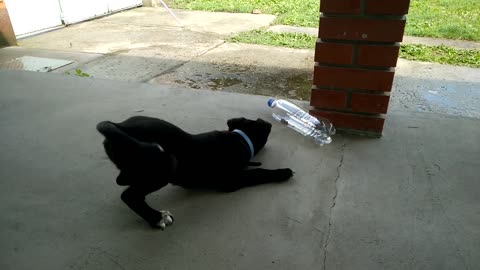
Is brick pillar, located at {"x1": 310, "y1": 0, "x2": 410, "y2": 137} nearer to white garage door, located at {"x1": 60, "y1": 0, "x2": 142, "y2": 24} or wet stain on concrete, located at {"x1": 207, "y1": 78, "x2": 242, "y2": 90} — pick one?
wet stain on concrete, located at {"x1": 207, "y1": 78, "x2": 242, "y2": 90}

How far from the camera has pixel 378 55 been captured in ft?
7.26

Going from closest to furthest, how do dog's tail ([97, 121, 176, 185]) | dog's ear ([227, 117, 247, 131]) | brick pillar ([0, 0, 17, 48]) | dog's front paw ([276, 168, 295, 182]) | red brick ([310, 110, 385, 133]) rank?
dog's tail ([97, 121, 176, 185])
dog's front paw ([276, 168, 295, 182])
dog's ear ([227, 117, 247, 131])
red brick ([310, 110, 385, 133])
brick pillar ([0, 0, 17, 48])

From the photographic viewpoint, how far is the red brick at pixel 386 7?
2053 mm

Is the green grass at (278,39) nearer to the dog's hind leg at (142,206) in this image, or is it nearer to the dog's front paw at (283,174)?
the dog's front paw at (283,174)

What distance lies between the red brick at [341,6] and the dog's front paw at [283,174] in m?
0.94

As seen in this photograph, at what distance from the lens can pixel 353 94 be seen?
2359 mm

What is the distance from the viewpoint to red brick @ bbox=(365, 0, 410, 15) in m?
2.05

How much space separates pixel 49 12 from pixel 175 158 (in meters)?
6.46

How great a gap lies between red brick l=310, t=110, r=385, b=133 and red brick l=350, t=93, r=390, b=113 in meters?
0.05

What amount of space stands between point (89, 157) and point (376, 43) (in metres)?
1.80

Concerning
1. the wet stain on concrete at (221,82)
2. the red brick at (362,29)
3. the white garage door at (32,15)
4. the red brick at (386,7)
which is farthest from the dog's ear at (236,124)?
the white garage door at (32,15)

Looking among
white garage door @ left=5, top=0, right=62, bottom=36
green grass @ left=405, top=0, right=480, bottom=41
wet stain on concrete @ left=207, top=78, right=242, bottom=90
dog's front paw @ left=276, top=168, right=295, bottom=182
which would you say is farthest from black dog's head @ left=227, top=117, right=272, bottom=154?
white garage door @ left=5, top=0, right=62, bottom=36

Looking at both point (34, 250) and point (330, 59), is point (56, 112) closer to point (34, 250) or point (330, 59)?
point (34, 250)

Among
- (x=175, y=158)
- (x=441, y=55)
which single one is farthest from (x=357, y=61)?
(x=441, y=55)
